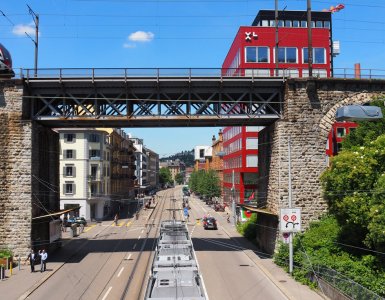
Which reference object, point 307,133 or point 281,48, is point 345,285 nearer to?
point 307,133

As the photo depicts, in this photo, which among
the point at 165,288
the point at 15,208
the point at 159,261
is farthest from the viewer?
the point at 15,208

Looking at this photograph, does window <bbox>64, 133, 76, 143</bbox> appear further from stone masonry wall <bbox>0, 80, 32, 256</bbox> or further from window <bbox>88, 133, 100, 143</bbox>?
stone masonry wall <bbox>0, 80, 32, 256</bbox>

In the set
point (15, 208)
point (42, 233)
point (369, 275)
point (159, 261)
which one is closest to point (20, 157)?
point (15, 208)

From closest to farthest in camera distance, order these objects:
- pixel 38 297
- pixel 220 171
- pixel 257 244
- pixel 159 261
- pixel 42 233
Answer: pixel 159 261
pixel 38 297
pixel 42 233
pixel 257 244
pixel 220 171

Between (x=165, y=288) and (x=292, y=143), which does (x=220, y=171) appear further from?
(x=165, y=288)

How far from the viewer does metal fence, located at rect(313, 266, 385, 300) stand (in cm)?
1800

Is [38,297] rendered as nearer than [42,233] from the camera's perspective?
Yes

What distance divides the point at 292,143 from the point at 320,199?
14.3ft

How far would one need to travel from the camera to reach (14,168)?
101 feet

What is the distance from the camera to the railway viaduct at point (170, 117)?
101 feet

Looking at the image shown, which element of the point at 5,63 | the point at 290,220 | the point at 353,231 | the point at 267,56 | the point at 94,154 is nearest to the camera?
the point at 353,231

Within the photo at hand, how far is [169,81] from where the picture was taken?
3112cm

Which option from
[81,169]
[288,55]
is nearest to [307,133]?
[288,55]

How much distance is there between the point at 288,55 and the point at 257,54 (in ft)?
14.2
